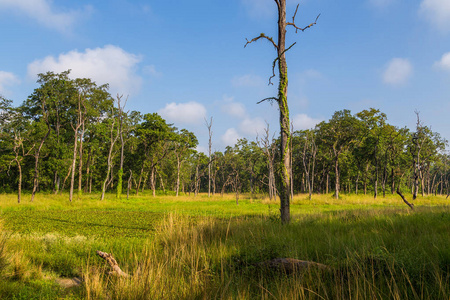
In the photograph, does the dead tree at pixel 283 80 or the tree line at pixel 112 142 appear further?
the tree line at pixel 112 142

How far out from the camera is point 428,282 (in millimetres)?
3355

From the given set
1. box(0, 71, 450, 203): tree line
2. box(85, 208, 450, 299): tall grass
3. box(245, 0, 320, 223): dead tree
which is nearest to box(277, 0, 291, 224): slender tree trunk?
box(245, 0, 320, 223): dead tree

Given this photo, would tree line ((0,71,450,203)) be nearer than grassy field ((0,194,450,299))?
No

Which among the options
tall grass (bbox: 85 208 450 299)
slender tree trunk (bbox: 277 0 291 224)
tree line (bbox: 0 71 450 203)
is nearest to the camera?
tall grass (bbox: 85 208 450 299)

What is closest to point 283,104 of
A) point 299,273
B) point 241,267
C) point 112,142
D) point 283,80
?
point 283,80

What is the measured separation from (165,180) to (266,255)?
6288 centimetres

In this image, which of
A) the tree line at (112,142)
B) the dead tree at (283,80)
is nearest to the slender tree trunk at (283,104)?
the dead tree at (283,80)

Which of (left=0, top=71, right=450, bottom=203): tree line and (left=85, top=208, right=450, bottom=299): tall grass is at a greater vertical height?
(left=0, top=71, right=450, bottom=203): tree line

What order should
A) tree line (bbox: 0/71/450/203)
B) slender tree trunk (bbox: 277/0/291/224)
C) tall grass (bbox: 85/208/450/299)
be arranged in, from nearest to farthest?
1. tall grass (bbox: 85/208/450/299)
2. slender tree trunk (bbox: 277/0/291/224)
3. tree line (bbox: 0/71/450/203)

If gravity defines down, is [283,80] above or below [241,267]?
above

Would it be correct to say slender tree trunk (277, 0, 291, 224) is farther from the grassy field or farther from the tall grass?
the tall grass

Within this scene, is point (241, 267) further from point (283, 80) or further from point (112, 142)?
point (112, 142)

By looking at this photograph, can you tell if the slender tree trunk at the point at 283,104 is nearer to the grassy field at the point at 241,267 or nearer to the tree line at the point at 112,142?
the grassy field at the point at 241,267

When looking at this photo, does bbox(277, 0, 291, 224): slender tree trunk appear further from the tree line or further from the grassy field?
the tree line
